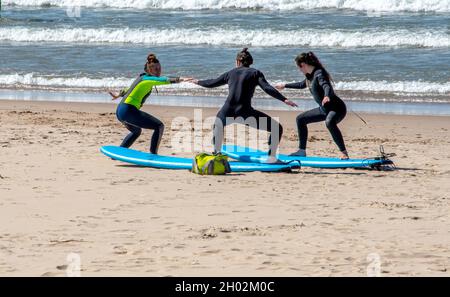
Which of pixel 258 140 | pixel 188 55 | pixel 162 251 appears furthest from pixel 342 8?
pixel 162 251

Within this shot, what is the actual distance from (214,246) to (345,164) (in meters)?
4.43

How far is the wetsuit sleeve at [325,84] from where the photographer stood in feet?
39.9

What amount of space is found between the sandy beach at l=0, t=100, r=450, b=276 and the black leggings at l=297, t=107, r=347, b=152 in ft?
1.77

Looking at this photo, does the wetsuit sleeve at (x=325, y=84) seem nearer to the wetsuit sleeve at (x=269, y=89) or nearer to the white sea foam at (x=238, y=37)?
the wetsuit sleeve at (x=269, y=89)

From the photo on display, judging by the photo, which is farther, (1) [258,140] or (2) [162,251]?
(1) [258,140]

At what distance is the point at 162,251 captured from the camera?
8016 millimetres

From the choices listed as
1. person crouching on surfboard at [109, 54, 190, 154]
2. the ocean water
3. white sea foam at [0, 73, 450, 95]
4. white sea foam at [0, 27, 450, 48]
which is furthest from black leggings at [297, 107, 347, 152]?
white sea foam at [0, 27, 450, 48]

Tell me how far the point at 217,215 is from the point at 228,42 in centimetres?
1907

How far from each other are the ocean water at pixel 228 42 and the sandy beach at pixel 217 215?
7.04 meters

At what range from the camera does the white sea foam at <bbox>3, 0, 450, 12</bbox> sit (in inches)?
1280

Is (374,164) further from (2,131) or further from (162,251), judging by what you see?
(2,131)

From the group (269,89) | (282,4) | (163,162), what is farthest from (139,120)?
(282,4)

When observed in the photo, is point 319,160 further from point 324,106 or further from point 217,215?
point 217,215

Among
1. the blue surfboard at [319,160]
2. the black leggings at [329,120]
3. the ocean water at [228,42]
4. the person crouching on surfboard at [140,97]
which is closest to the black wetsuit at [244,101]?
the blue surfboard at [319,160]
